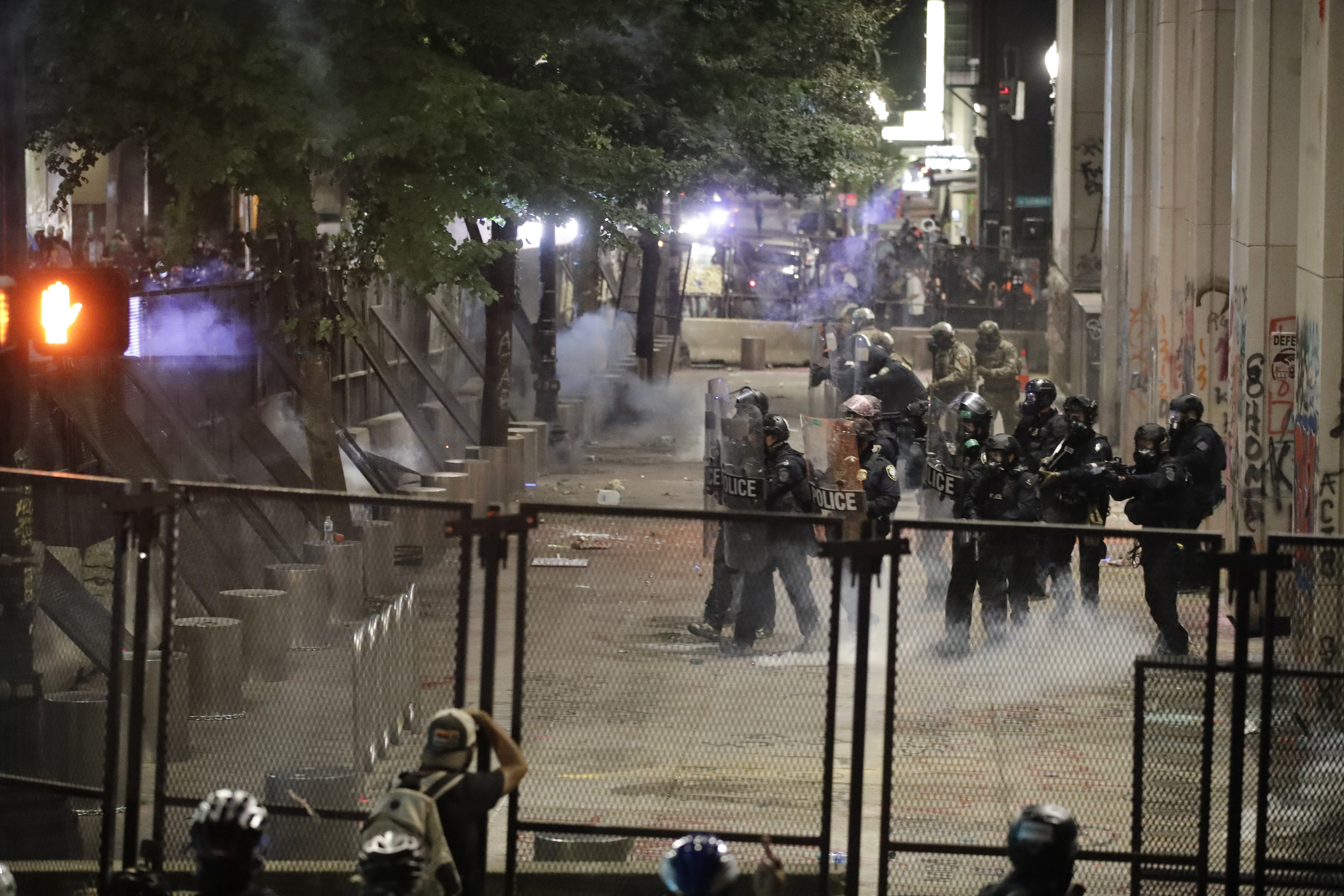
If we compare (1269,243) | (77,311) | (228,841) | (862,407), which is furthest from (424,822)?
(1269,243)

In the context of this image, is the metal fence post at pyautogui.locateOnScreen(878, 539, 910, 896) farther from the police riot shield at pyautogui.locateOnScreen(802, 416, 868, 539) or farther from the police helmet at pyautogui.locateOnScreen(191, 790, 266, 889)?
the police riot shield at pyautogui.locateOnScreen(802, 416, 868, 539)

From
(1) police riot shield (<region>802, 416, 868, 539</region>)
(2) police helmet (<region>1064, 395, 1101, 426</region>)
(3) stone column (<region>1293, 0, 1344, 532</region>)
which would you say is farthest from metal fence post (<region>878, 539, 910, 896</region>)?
(2) police helmet (<region>1064, 395, 1101, 426</region>)

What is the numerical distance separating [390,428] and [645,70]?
20.2 ft

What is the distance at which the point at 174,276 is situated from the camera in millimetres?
18109

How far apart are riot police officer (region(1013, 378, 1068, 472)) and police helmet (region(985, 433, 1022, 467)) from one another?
1.37 m

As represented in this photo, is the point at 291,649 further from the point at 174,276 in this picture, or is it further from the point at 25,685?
the point at 174,276

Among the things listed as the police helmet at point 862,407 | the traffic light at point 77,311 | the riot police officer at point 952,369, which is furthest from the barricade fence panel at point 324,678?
the riot police officer at point 952,369

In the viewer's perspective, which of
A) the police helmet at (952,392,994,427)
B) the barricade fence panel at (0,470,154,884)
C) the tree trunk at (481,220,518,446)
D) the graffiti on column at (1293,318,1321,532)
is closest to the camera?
the barricade fence panel at (0,470,154,884)

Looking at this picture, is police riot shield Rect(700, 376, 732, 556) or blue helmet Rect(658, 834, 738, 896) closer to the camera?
blue helmet Rect(658, 834, 738, 896)

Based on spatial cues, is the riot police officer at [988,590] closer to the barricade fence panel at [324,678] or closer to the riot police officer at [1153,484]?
the barricade fence panel at [324,678]

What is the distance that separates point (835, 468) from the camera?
1398 cm

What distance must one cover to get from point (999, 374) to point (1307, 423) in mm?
10317

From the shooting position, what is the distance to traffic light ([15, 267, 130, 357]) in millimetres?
9109

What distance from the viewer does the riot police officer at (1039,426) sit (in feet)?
48.0
